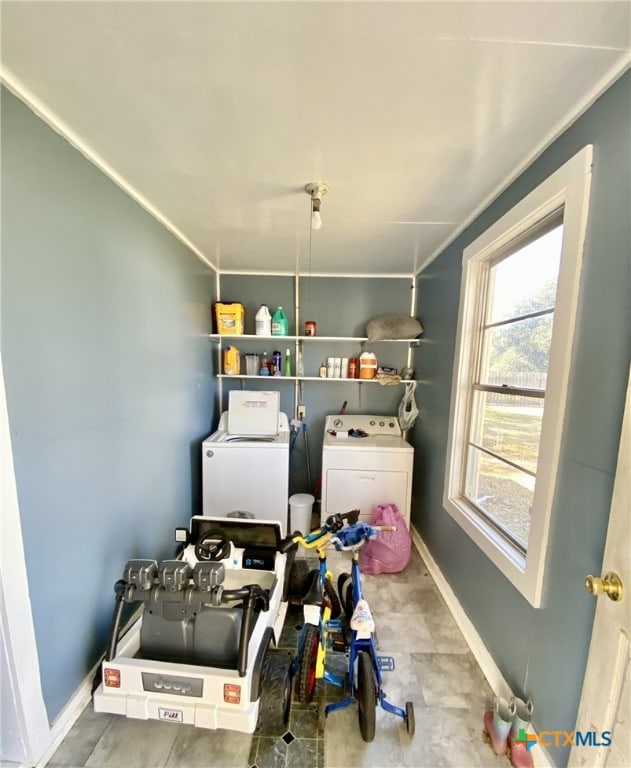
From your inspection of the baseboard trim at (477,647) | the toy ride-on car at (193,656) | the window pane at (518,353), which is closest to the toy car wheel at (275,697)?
the toy ride-on car at (193,656)

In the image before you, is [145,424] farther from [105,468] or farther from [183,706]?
[183,706]

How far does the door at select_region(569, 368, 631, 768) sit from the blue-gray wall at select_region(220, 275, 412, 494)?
6.92 ft

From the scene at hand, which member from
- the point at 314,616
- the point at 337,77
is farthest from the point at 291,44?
the point at 314,616

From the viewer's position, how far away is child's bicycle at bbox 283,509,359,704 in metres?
1.15

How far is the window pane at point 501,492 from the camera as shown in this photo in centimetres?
132

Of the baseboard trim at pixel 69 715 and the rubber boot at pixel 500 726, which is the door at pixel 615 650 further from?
the baseboard trim at pixel 69 715

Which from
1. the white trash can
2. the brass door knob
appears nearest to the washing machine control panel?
the white trash can

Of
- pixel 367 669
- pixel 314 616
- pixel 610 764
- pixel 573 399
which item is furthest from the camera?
pixel 314 616

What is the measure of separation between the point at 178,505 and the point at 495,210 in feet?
8.40

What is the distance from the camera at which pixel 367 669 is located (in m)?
1.12

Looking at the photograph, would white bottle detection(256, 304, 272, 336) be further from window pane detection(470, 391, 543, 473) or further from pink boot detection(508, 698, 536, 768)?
pink boot detection(508, 698, 536, 768)

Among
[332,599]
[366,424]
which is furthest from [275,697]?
[366,424]

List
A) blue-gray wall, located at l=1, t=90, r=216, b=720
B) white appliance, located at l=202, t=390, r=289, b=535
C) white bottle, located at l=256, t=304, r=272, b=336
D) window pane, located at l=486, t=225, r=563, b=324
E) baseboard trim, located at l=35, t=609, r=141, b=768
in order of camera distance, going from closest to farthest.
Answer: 1. blue-gray wall, located at l=1, t=90, r=216, b=720
2. baseboard trim, located at l=35, t=609, r=141, b=768
3. window pane, located at l=486, t=225, r=563, b=324
4. white appliance, located at l=202, t=390, r=289, b=535
5. white bottle, located at l=256, t=304, r=272, b=336

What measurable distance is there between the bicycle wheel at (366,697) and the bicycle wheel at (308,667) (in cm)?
18
